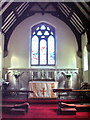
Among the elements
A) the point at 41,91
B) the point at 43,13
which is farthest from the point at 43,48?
the point at 41,91

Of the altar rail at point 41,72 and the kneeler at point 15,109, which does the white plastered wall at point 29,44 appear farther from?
the kneeler at point 15,109

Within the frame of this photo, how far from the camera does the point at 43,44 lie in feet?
45.8

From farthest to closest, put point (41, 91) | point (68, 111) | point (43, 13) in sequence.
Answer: point (43, 13)
point (41, 91)
point (68, 111)

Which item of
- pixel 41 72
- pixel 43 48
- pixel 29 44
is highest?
pixel 29 44

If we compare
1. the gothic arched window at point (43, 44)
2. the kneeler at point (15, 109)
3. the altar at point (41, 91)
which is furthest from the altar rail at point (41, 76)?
the kneeler at point (15, 109)

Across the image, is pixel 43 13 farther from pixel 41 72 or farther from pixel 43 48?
pixel 41 72

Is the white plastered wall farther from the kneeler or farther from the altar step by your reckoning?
the altar step

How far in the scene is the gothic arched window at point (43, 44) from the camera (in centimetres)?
1385

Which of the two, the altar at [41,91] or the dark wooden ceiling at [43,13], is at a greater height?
the dark wooden ceiling at [43,13]

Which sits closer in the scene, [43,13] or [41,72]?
[41,72]

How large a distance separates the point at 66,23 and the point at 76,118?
823cm

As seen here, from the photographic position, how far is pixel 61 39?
45.1 feet

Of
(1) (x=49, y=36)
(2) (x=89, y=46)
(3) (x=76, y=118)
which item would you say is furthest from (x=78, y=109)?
(1) (x=49, y=36)

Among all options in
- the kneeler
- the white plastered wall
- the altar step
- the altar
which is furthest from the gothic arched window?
the altar step
